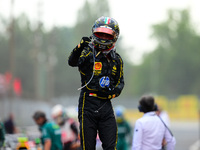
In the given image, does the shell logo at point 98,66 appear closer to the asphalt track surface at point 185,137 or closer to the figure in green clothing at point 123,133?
the figure in green clothing at point 123,133

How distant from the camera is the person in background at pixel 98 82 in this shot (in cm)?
533

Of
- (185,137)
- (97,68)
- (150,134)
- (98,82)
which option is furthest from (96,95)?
(185,137)

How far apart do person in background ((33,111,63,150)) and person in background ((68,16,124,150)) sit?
4.89m

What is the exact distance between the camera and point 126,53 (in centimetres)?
10788

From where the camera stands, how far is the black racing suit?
5.32 m

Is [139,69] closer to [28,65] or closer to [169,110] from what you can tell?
[28,65]

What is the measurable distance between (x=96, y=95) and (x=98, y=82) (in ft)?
0.46

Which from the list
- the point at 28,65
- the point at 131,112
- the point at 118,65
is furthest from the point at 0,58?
the point at 118,65

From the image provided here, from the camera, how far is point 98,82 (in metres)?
5.41

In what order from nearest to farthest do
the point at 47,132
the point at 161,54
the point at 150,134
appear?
the point at 150,134
the point at 47,132
the point at 161,54

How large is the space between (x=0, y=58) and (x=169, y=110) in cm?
3433

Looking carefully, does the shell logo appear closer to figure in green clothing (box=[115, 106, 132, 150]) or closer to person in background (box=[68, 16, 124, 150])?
person in background (box=[68, 16, 124, 150])

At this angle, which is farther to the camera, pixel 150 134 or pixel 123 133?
pixel 123 133

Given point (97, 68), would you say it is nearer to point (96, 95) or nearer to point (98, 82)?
point (98, 82)
